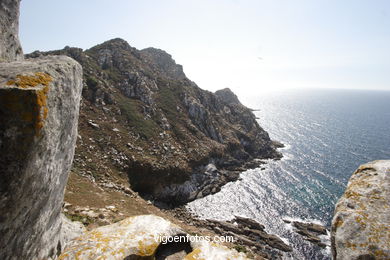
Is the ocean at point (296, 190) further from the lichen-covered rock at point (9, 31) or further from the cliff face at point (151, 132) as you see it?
the lichen-covered rock at point (9, 31)

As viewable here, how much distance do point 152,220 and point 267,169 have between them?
66.0m

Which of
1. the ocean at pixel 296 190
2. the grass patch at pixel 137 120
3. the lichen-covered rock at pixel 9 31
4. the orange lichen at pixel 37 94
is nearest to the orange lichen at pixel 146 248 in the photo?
the orange lichen at pixel 37 94

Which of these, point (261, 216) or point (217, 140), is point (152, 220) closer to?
point (261, 216)

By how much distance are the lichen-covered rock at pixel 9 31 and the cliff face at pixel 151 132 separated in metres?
24.4

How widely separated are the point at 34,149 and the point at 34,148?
0.03m

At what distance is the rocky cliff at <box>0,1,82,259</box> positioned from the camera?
435cm

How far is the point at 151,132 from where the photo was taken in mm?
54281

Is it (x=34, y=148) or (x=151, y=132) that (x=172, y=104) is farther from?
(x=34, y=148)

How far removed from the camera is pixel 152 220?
26.4 ft

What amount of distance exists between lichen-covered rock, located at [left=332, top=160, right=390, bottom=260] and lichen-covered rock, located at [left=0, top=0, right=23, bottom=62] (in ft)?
42.8

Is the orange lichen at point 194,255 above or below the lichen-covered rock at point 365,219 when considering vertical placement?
below

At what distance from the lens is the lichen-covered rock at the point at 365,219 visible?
4625 millimetres

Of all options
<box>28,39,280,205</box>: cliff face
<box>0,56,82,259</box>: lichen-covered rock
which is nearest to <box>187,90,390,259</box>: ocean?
<box>28,39,280,205</box>: cliff face

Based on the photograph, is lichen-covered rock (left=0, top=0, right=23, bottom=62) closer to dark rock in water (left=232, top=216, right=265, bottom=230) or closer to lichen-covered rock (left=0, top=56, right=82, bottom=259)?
lichen-covered rock (left=0, top=56, right=82, bottom=259)
